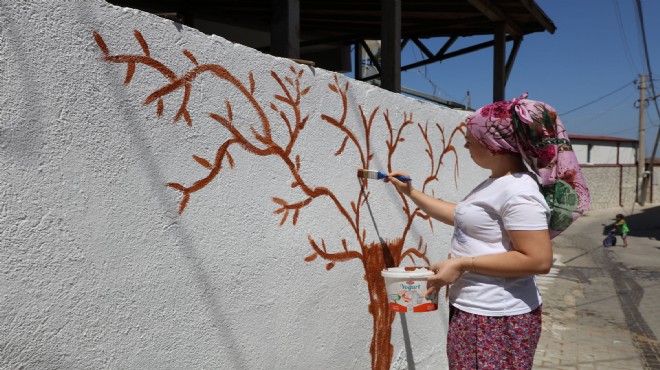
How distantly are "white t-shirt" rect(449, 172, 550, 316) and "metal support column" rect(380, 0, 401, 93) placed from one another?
209 centimetres

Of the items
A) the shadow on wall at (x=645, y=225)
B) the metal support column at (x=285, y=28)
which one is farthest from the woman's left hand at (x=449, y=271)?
the shadow on wall at (x=645, y=225)

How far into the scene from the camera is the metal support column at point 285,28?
2.96 m

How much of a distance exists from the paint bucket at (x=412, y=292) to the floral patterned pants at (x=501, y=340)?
0.21 m

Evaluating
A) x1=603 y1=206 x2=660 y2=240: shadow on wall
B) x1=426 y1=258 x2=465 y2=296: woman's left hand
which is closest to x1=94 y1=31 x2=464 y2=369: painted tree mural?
x1=426 y1=258 x2=465 y2=296: woman's left hand

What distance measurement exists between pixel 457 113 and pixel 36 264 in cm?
326

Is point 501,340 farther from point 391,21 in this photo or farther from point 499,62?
point 499,62

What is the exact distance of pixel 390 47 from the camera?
13.2 ft

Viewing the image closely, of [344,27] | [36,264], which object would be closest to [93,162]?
[36,264]

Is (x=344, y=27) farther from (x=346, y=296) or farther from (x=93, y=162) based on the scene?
(x=93, y=162)

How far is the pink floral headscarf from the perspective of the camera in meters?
1.98

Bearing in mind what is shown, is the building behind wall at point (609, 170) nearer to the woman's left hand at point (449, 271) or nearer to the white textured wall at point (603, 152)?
the white textured wall at point (603, 152)

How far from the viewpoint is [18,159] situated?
141 centimetres

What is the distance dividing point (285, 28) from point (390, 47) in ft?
4.19

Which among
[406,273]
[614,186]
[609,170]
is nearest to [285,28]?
[406,273]
